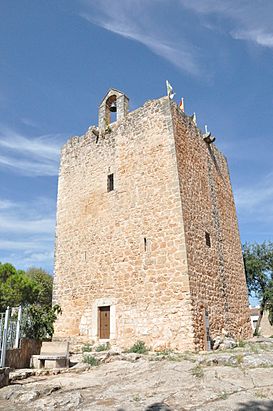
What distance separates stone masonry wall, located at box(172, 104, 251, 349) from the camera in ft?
36.9

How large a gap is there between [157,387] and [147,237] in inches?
249

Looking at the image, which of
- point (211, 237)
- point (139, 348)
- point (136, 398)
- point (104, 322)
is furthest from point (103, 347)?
point (136, 398)

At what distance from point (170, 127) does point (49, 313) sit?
25.1 ft

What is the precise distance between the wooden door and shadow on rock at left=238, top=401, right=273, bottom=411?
8.00 metres

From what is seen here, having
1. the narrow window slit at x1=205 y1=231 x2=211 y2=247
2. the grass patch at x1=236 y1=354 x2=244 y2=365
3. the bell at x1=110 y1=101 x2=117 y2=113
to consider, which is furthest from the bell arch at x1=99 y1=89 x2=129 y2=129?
the grass patch at x1=236 y1=354 x2=244 y2=365

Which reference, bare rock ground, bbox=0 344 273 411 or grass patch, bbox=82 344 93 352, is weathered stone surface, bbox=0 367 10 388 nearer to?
bare rock ground, bbox=0 344 273 411

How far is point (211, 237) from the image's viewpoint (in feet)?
42.9

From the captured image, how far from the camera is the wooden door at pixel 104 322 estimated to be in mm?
→ 12023

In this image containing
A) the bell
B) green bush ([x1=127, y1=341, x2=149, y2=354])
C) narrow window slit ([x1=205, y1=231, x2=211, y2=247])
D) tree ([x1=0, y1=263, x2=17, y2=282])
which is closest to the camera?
green bush ([x1=127, y1=341, x2=149, y2=354])

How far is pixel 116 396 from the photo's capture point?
17.9 ft

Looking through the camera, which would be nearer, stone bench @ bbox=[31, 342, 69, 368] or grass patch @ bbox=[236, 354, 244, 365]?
grass patch @ bbox=[236, 354, 244, 365]

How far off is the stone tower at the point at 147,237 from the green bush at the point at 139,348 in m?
0.23

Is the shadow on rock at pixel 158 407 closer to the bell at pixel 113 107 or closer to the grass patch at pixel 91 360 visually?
the grass patch at pixel 91 360

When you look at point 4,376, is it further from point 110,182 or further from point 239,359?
point 110,182
